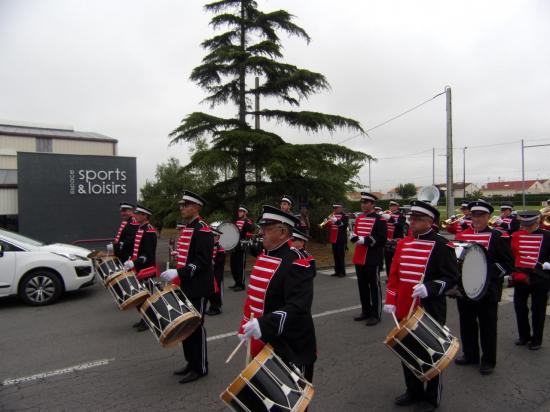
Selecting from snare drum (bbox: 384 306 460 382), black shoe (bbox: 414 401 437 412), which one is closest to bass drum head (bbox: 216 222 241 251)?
black shoe (bbox: 414 401 437 412)

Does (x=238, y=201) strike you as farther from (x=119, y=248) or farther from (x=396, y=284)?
(x=396, y=284)

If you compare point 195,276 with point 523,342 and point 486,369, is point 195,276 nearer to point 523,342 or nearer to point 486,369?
point 486,369

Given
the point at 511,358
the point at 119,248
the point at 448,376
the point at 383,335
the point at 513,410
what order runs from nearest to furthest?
the point at 513,410 < the point at 448,376 < the point at 511,358 < the point at 383,335 < the point at 119,248

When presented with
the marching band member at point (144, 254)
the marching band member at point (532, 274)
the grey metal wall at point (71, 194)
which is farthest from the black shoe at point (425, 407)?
the grey metal wall at point (71, 194)

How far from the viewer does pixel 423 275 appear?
386 centimetres

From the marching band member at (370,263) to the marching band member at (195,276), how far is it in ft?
9.88

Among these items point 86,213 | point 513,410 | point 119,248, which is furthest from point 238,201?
point 513,410

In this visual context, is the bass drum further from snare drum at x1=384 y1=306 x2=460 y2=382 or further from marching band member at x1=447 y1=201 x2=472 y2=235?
snare drum at x1=384 y1=306 x2=460 y2=382

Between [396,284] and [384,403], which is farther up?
[396,284]

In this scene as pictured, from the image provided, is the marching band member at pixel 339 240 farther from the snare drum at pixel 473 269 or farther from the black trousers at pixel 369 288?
the snare drum at pixel 473 269

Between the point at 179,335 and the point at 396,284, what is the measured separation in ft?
7.22

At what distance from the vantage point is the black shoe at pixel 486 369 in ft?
15.2

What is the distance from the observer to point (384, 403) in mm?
4004

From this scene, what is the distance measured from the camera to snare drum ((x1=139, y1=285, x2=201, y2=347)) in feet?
12.9
